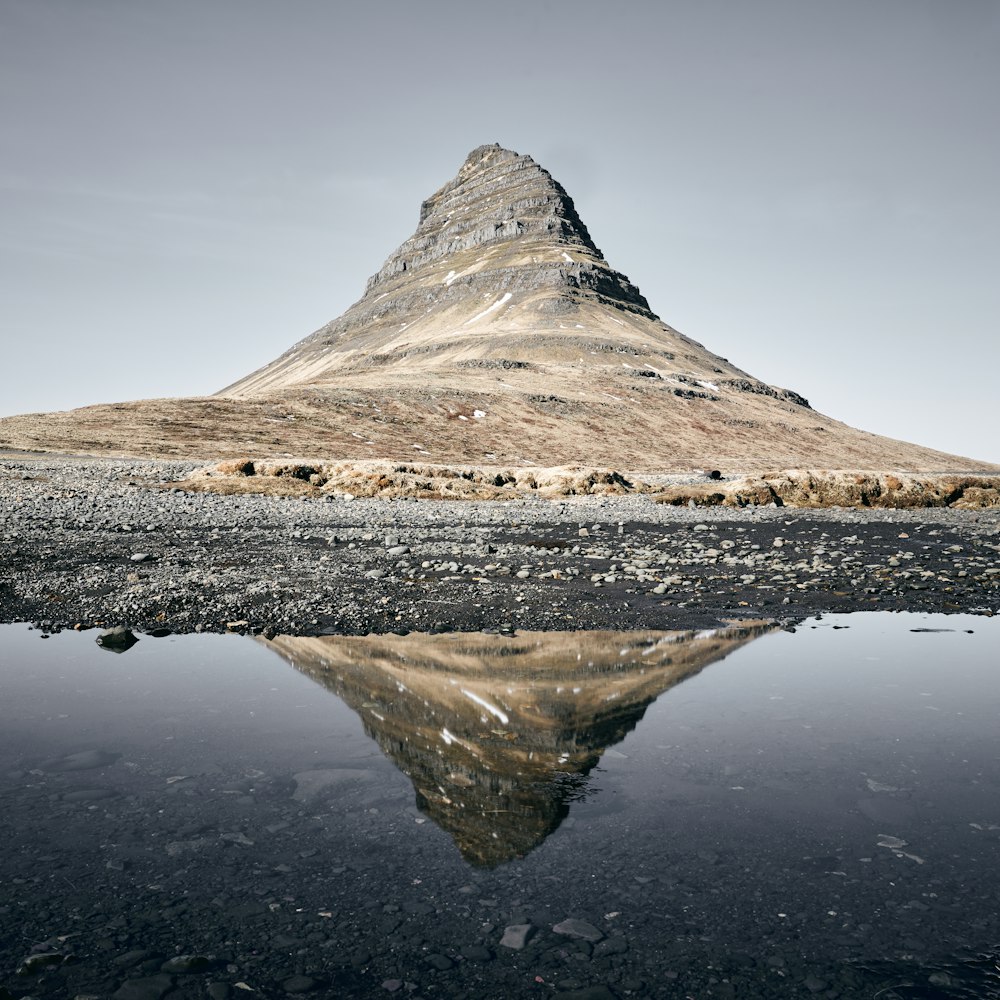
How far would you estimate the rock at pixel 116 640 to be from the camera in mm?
10797

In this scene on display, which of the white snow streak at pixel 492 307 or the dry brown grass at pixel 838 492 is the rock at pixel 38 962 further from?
the white snow streak at pixel 492 307

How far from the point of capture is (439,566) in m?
17.1

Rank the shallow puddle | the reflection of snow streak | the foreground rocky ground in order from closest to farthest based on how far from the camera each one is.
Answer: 1. the shallow puddle
2. the reflection of snow streak
3. the foreground rocky ground

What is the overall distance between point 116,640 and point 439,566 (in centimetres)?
762

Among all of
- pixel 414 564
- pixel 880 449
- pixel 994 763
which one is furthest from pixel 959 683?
pixel 880 449

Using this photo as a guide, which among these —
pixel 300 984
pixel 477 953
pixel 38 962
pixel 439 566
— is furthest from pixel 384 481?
pixel 300 984

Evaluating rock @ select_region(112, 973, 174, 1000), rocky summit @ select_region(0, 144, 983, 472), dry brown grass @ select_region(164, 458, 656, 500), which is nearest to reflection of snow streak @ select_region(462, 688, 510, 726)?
rock @ select_region(112, 973, 174, 1000)

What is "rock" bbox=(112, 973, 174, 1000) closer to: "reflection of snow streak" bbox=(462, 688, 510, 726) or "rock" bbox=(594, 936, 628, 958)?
"rock" bbox=(594, 936, 628, 958)

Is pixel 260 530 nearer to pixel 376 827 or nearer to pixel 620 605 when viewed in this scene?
pixel 620 605

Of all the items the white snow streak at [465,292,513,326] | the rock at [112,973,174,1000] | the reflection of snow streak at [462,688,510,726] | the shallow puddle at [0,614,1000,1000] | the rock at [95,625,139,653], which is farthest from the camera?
the white snow streak at [465,292,513,326]

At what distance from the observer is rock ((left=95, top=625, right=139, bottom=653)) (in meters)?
10.8

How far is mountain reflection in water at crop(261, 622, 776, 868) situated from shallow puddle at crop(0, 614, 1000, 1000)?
0.14 feet

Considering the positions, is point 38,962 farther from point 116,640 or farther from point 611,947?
point 116,640

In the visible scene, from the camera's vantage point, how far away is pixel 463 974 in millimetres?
4035
